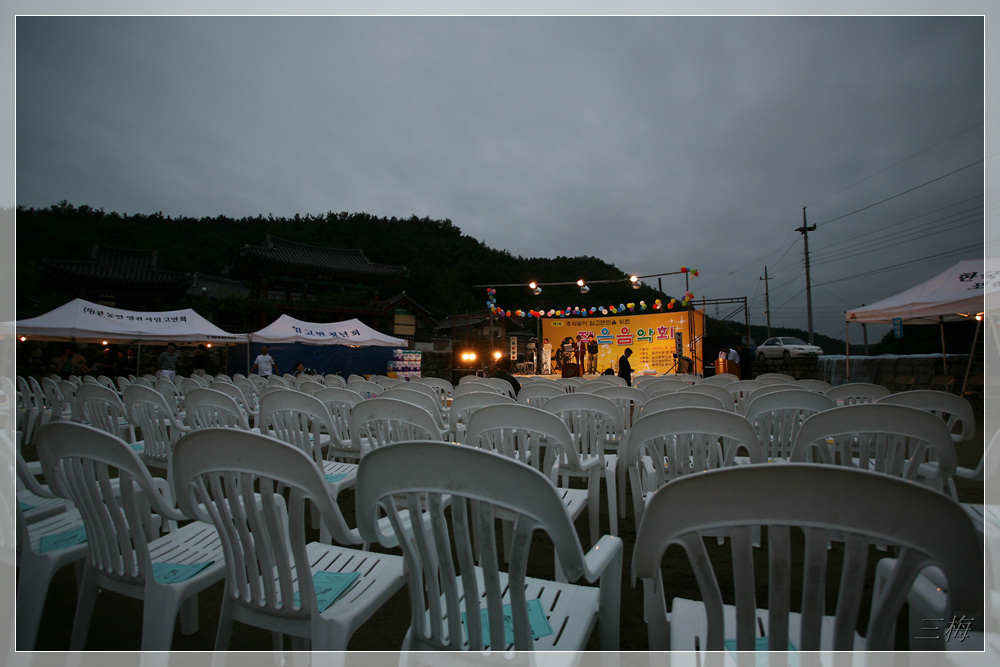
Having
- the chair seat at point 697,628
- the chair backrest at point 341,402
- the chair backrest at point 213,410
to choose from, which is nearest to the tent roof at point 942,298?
the chair seat at point 697,628

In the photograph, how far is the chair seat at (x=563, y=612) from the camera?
103cm

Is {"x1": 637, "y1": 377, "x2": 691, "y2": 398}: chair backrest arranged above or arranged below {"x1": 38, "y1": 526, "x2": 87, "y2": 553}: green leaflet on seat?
above

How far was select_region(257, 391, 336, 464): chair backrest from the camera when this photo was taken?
8.53ft

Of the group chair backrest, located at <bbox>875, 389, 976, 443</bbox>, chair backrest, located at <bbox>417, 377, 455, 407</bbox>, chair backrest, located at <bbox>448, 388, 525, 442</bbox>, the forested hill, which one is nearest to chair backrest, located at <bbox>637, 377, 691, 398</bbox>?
chair backrest, located at <bbox>875, 389, 976, 443</bbox>

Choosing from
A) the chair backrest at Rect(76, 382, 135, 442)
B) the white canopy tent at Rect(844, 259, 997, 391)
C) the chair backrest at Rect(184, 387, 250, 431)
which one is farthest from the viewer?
the white canopy tent at Rect(844, 259, 997, 391)

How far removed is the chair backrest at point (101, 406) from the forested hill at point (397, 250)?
24531 millimetres

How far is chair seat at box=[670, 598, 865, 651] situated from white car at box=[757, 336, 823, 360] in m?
19.5

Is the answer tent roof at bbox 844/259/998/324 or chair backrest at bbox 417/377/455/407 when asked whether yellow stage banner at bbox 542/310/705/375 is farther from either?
chair backrest at bbox 417/377/455/407

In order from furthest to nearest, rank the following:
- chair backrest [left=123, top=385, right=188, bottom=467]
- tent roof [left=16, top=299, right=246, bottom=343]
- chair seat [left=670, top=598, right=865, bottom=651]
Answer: tent roof [left=16, top=299, right=246, bottom=343]
chair backrest [left=123, top=385, right=188, bottom=467]
chair seat [left=670, top=598, right=865, bottom=651]

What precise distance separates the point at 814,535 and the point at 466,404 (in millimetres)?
2606

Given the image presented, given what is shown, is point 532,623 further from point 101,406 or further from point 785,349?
point 785,349

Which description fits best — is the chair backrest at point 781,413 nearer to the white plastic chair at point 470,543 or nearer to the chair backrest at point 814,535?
the white plastic chair at point 470,543

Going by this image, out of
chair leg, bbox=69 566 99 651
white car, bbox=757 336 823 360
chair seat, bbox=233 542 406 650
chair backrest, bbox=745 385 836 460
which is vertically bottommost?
chair leg, bbox=69 566 99 651

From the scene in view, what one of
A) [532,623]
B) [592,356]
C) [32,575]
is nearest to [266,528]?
[532,623]
